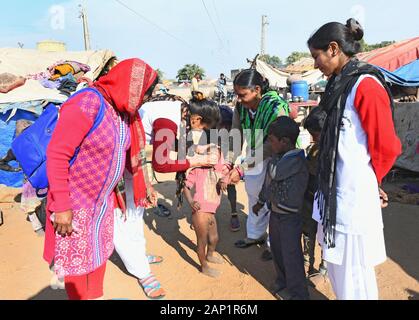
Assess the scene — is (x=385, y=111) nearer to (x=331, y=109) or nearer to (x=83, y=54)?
(x=331, y=109)

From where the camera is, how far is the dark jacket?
2.41 meters

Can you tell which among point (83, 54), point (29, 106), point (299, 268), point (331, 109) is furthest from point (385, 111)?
point (83, 54)

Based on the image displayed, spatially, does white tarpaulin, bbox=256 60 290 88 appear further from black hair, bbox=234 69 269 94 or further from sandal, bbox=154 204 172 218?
black hair, bbox=234 69 269 94

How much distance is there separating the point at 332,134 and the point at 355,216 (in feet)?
1.52

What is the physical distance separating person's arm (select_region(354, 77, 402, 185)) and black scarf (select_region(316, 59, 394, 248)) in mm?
69

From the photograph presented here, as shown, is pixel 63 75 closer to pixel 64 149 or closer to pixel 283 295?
pixel 64 149

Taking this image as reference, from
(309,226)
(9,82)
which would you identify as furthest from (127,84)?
(9,82)

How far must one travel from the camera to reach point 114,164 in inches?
77.8

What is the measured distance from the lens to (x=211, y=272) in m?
3.01

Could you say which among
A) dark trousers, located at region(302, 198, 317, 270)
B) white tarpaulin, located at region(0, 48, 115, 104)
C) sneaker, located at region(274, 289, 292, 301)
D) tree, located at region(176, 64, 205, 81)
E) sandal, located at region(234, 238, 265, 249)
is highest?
tree, located at region(176, 64, 205, 81)

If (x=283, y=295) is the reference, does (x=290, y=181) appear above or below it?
above

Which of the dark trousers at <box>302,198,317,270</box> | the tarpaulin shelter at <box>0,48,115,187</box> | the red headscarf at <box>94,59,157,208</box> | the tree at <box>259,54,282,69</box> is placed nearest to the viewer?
the red headscarf at <box>94,59,157,208</box>

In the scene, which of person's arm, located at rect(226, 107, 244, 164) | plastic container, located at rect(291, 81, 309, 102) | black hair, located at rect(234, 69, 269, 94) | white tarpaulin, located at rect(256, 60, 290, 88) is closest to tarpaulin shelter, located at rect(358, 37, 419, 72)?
plastic container, located at rect(291, 81, 309, 102)
